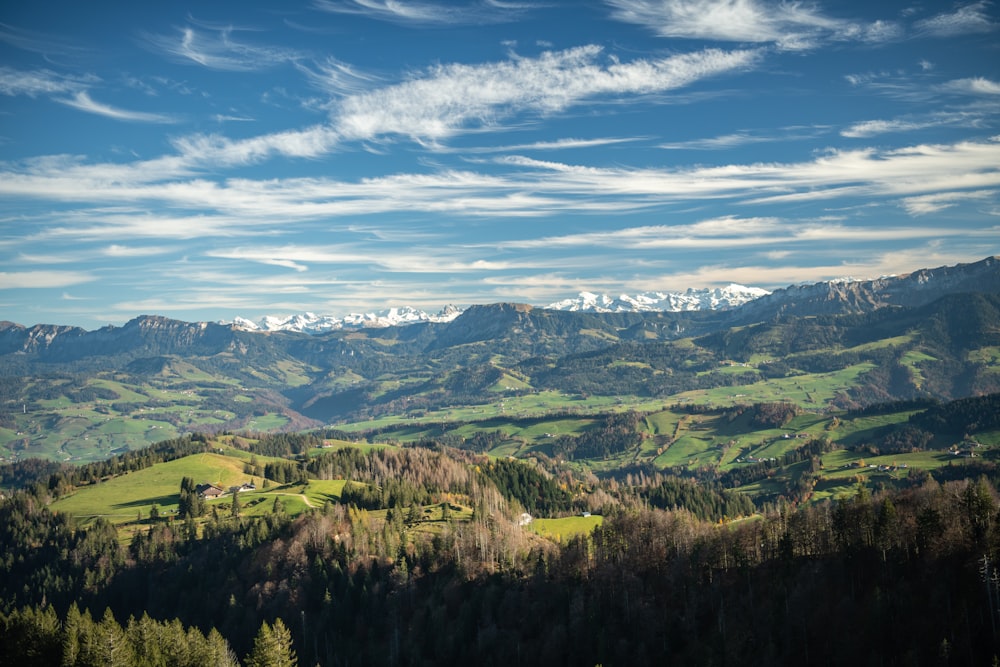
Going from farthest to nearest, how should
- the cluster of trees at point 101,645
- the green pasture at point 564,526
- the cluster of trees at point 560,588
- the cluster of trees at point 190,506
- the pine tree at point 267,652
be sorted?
the cluster of trees at point 190,506
the green pasture at point 564,526
the pine tree at point 267,652
the cluster of trees at point 560,588
the cluster of trees at point 101,645

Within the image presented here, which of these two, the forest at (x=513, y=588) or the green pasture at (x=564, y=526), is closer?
the forest at (x=513, y=588)

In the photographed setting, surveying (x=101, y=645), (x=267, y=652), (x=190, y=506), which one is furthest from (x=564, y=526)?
(x=101, y=645)

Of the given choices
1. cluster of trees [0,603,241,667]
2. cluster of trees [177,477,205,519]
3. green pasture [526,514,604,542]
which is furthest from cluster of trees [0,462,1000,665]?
green pasture [526,514,604,542]

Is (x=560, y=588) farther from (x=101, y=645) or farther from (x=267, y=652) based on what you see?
(x=101, y=645)

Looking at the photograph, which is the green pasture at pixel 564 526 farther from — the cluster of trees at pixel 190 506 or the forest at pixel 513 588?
the cluster of trees at pixel 190 506

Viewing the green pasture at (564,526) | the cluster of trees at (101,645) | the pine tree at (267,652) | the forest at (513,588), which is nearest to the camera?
the cluster of trees at (101,645)

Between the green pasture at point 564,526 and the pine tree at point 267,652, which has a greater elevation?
the pine tree at point 267,652

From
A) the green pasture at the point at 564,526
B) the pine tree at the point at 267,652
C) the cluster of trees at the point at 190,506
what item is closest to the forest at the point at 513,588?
the pine tree at the point at 267,652

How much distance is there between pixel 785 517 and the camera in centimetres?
10725

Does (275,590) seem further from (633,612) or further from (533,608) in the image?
(633,612)

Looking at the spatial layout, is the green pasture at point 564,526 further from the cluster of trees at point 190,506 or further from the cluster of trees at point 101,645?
the cluster of trees at point 190,506

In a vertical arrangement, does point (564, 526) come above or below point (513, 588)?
below

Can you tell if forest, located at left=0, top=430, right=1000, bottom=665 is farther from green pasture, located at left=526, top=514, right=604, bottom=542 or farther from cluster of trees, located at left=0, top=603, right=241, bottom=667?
green pasture, located at left=526, top=514, right=604, bottom=542

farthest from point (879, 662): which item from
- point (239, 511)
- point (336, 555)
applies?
point (239, 511)
